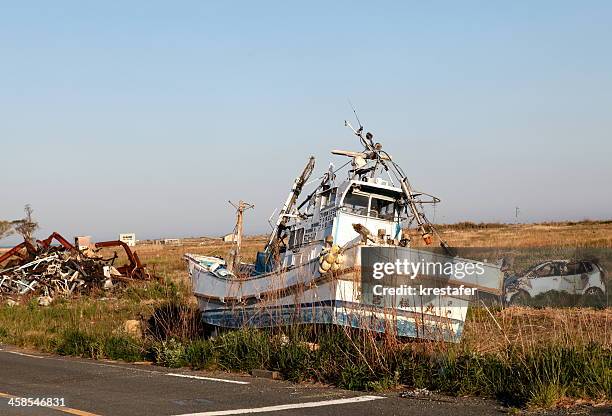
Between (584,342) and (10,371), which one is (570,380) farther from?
(10,371)

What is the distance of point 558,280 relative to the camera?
2150cm

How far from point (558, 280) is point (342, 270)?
8.41 m

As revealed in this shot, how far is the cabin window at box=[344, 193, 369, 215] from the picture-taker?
19078mm

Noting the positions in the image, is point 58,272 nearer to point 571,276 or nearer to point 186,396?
point 571,276

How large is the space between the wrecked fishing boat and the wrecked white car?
145 inches

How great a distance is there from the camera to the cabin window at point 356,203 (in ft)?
62.6

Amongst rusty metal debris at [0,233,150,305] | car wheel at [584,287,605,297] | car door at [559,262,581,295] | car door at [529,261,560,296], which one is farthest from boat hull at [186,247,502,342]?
rusty metal debris at [0,233,150,305]

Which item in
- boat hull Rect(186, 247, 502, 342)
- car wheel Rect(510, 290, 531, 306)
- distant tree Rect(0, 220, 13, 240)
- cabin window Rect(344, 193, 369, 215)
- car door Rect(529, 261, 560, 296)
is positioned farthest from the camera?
distant tree Rect(0, 220, 13, 240)

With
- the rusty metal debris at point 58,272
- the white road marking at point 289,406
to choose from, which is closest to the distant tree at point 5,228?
the rusty metal debris at point 58,272

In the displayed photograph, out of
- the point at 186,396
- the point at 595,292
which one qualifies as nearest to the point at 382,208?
the point at 595,292

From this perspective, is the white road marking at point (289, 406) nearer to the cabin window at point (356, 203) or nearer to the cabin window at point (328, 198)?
the cabin window at point (356, 203)

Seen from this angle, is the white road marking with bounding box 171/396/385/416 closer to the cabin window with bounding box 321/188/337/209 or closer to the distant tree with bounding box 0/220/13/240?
the cabin window with bounding box 321/188/337/209

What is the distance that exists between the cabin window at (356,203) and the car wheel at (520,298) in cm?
545

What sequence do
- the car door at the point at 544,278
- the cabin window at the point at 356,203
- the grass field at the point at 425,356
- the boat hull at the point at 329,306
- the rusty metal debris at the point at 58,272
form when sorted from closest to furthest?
the grass field at the point at 425,356, the boat hull at the point at 329,306, the cabin window at the point at 356,203, the car door at the point at 544,278, the rusty metal debris at the point at 58,272
